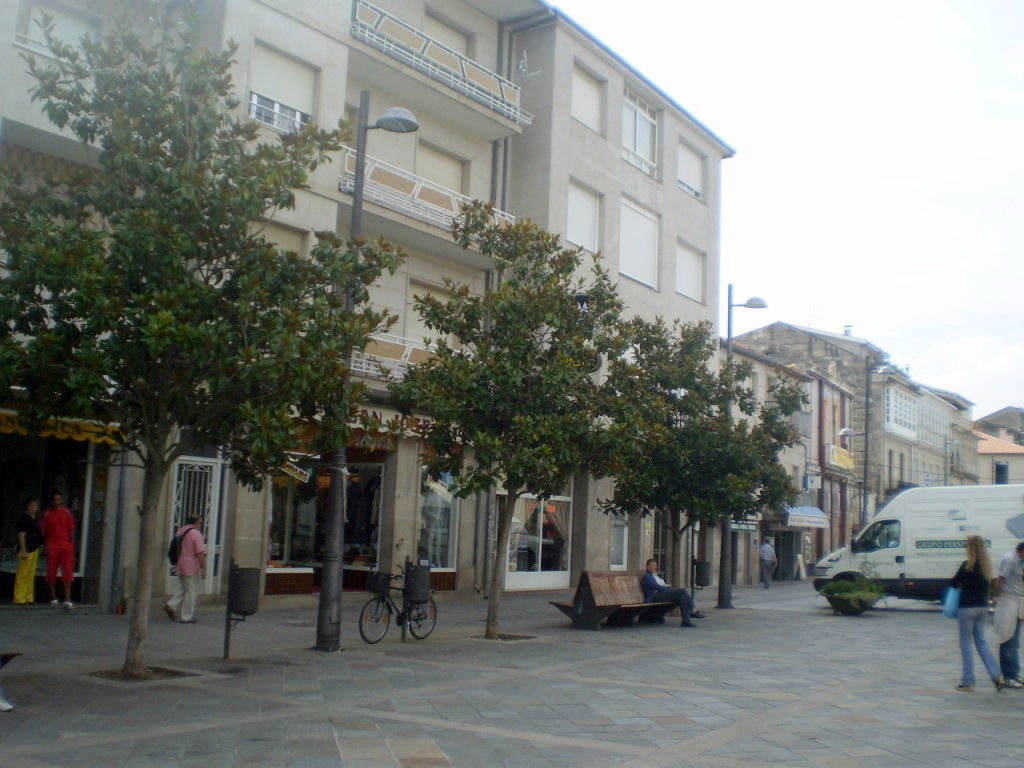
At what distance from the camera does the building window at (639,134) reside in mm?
29730

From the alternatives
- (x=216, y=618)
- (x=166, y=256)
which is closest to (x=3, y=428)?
(x=216, y=618)

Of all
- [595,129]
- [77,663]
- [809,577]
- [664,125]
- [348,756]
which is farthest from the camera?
[809,577]

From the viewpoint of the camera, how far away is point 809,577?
152 ft

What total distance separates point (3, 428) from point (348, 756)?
10.1 m

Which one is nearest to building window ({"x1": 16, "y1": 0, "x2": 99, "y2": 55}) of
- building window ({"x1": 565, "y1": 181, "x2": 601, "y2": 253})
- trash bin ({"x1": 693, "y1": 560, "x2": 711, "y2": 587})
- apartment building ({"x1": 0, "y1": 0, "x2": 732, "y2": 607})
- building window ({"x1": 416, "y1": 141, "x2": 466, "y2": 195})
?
apartment building ({"x1": 0, "y1": 0, "x2": 732, "y2": 607})

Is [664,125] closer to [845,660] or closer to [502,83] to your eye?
[502,83]

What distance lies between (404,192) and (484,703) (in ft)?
45.9

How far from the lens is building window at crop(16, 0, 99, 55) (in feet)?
52.0

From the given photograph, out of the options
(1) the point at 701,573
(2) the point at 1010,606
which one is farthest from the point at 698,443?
(2) the point at 1010,606

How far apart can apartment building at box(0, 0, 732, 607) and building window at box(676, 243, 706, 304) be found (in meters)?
0.08

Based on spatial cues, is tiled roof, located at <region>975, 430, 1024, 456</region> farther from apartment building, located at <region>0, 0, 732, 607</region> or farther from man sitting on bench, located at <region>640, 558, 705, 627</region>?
man sitting on bench, located at <region>640, 558, 705, 627</region>

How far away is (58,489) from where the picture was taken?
17.2m

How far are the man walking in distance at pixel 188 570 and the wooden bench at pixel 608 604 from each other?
226 inches

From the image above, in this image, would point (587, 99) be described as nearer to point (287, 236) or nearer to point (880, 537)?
A: point (287, 236)
